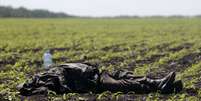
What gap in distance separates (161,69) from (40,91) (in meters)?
4.40

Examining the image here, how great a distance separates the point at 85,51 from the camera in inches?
711

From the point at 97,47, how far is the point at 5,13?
2120 inches

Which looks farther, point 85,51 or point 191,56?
point 85,51

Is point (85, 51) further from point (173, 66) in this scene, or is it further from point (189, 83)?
point (189, 83)

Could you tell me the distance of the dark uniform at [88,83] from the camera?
9.70 m

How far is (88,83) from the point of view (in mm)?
9852

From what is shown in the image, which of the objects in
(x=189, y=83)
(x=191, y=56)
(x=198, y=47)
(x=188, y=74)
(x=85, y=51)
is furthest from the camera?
(x=198, y=47)

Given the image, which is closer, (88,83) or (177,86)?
(177,86)

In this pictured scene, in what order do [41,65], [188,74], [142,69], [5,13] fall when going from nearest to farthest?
[188,74], [142,69], [41,65], [5,13]

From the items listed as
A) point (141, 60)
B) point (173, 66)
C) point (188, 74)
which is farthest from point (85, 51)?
point (188, 74)

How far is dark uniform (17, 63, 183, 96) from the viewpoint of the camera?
382 inches

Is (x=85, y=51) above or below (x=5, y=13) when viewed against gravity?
above

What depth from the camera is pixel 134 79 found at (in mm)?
9961

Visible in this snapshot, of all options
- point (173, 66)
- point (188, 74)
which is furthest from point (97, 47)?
point (188, 74)
